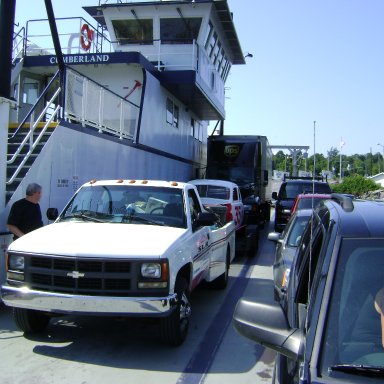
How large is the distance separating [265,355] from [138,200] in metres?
2.53

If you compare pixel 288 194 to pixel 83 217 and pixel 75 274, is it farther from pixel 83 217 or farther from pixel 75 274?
pixel 75 274

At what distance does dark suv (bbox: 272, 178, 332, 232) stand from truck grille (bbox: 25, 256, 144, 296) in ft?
38.0

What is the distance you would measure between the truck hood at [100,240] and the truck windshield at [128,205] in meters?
0.30

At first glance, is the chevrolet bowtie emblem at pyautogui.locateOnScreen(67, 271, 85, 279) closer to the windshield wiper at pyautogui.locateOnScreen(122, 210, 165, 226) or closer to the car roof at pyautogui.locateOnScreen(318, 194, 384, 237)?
the windshield wiper at pyautogui.locateOnScreen(122, 210, 165, 226)

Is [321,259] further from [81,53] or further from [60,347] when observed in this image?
[81,53]

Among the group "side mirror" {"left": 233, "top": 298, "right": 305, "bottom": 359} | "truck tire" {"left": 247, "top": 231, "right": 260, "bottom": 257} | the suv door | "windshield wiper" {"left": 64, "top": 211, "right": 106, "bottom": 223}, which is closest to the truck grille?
"windshield wiper" {"left": 64, "top": 211, "right": 106, "bottom": 223}

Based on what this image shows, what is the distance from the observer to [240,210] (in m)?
13.3

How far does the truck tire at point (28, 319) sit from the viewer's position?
5.26 meters

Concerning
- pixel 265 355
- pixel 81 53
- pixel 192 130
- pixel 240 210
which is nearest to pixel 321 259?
pixel 265 355

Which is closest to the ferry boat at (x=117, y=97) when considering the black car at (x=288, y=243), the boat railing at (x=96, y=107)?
the boat railing at (x=96, y=107)

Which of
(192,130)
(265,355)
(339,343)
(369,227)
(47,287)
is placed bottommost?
(265,355)

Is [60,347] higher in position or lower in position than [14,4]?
lower

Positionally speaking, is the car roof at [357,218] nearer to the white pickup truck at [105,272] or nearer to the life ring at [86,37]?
the white pickup truck at [105,272]

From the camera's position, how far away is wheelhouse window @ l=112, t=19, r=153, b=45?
17750mm
